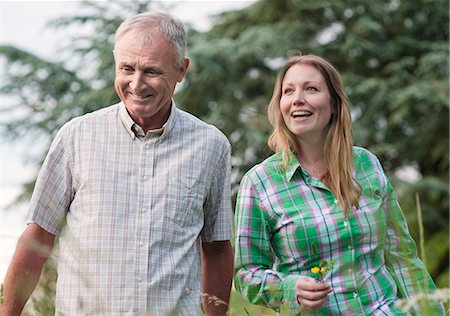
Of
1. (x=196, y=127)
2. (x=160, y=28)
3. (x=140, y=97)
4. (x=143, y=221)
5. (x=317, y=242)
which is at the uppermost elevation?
(x=160, y=28)

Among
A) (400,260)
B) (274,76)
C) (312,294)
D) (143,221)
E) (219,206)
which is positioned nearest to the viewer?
(312,294)

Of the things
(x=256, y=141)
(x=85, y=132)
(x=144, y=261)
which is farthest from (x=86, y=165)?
(x=256, y=141)

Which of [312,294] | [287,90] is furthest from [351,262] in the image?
[287,90]

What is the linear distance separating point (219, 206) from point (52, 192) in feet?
1.81

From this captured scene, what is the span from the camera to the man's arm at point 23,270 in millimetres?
2730

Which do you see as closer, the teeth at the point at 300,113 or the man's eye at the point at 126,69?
the man's eye at the point at 126,69

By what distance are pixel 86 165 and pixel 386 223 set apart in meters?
1.01

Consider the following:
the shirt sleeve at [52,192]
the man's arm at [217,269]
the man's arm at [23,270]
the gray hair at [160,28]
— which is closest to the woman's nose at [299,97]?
the gray hair at [160,28]

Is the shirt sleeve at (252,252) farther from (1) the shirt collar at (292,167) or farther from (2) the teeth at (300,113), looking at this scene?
(2) the teeth at (300,113)

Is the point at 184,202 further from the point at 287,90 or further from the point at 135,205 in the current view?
the point at 287,90

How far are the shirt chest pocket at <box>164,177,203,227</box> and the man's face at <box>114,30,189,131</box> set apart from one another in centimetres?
24

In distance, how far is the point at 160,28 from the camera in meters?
2.89

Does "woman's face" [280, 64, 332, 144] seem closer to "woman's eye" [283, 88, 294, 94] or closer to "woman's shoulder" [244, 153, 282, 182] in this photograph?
"woman's eye" [283, 88, 294, 94]

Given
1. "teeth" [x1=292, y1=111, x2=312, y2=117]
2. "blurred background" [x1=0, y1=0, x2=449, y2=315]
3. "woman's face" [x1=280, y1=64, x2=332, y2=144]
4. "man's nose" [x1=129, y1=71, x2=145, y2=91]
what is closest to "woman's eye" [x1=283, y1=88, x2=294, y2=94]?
"woman's face" [x1=280, y1=64, x2=332, y2=144]
